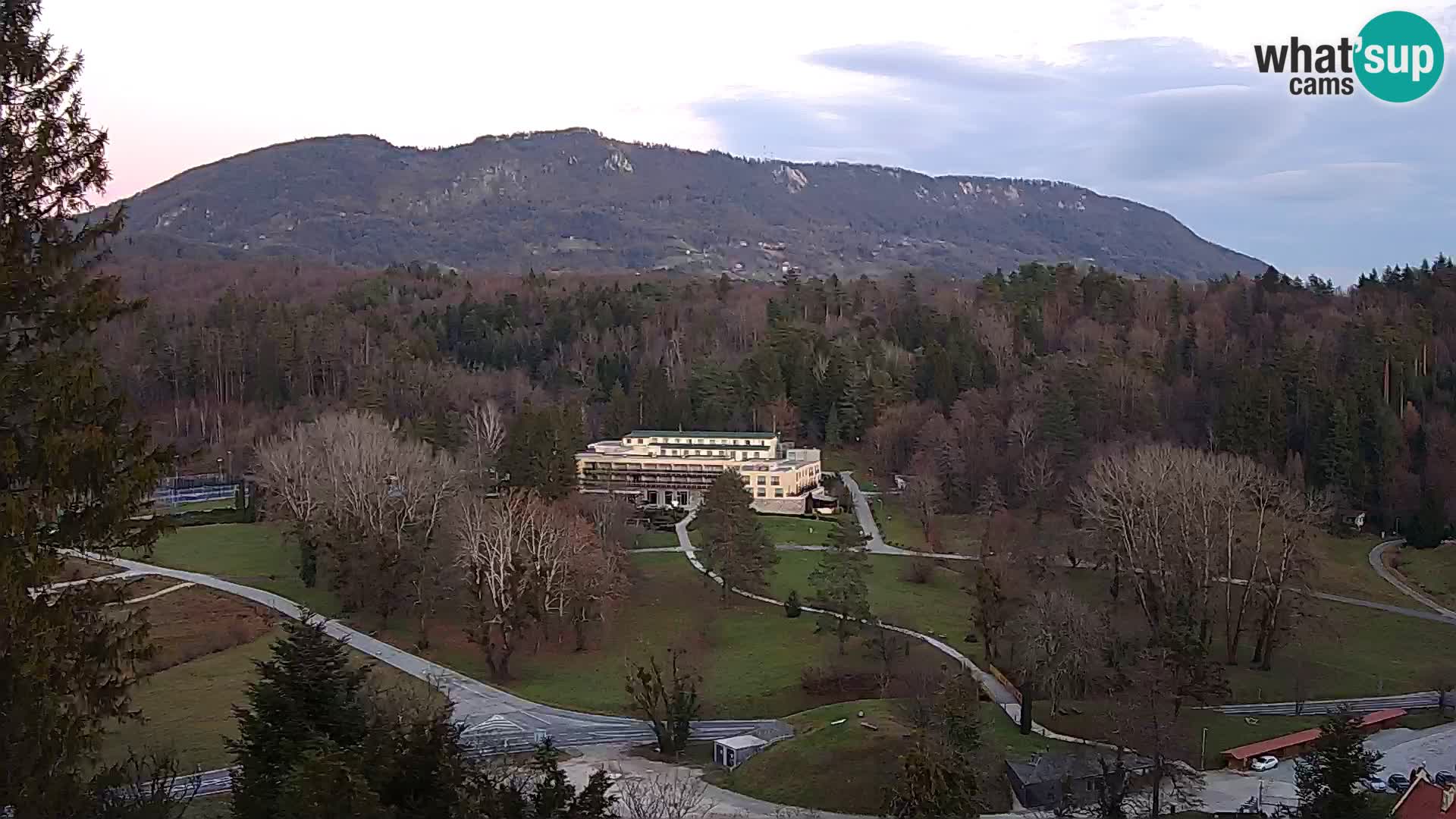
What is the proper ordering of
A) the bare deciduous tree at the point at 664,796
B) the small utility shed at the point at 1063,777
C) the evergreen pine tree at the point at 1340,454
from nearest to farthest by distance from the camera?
the bare deciduous tree at the point at 664,796, the small utility shed at the point at 1063,777, the evergreen pine tree at the point at 1340,454

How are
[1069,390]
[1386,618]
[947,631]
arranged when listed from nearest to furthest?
[947,631], [1386,618], [1069,390]

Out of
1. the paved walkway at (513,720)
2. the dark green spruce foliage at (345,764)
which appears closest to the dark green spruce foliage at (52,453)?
the dark green spruce foliage at (345,764)

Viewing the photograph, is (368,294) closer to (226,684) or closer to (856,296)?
(856,296)

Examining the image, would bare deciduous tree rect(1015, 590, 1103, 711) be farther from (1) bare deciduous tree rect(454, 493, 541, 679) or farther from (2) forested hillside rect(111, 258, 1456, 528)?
(2) forested hillside rect(111, 258, 1456, 528)

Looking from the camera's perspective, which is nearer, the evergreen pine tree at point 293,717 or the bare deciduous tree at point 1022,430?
the evergreen pine tree at point 293,717

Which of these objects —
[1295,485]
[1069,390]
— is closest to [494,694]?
[1295,485]

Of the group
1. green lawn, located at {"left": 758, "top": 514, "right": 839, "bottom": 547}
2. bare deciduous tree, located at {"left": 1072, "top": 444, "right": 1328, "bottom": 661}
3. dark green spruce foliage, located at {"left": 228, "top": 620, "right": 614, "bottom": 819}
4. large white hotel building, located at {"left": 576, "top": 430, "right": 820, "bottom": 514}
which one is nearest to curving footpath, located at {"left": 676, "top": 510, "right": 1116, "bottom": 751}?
green lawn, located at {"left": 758, "top": 514, "right": 839, "bottom": 547}

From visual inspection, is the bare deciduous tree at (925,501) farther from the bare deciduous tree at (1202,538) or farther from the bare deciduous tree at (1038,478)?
the bare deciduous tree at (1202,538)
